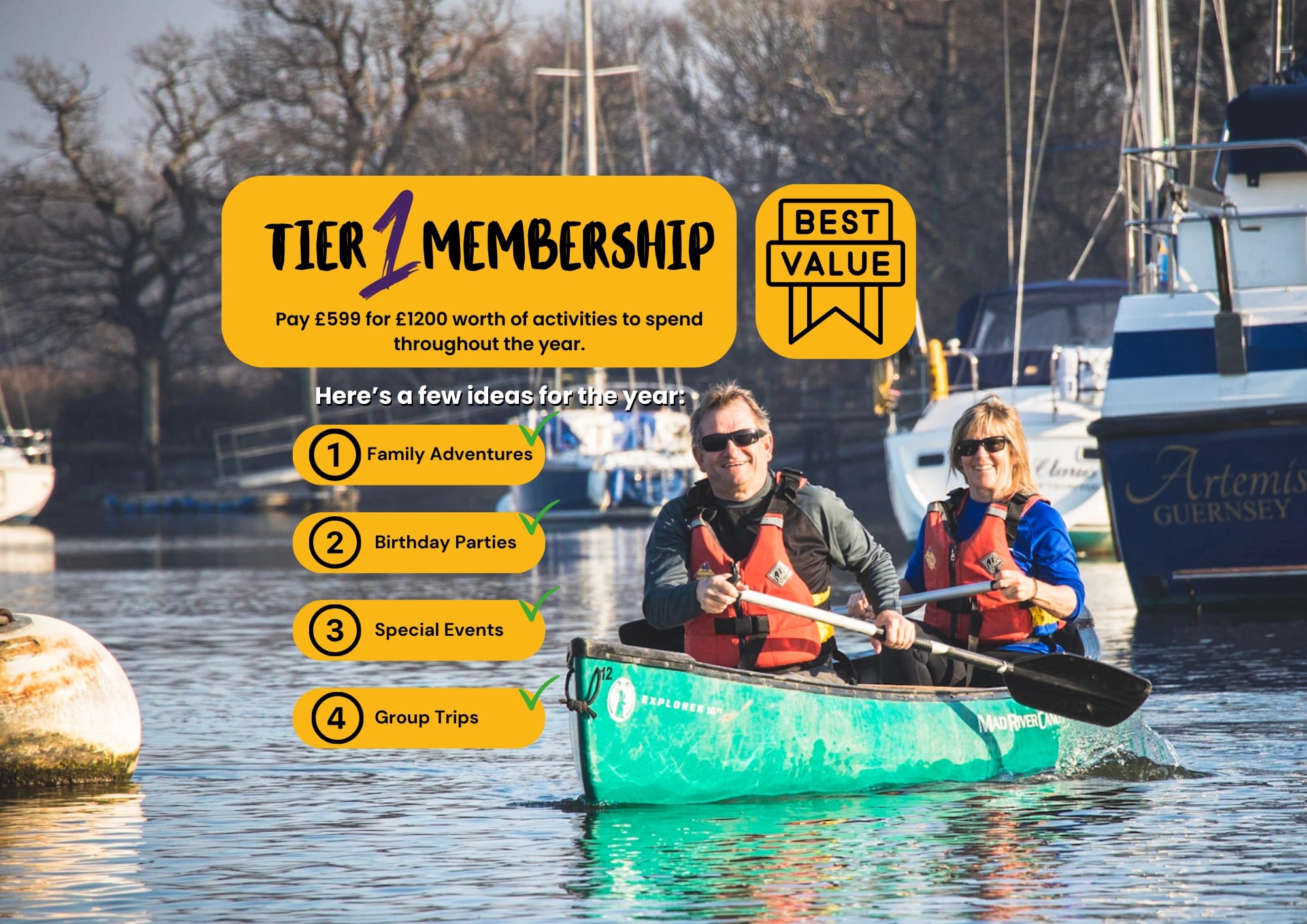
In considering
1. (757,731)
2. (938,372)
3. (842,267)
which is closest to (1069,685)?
(757,731)

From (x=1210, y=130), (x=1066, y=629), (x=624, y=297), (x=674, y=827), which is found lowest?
(x=674, y=827)

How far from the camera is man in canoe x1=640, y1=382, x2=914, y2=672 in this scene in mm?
8391

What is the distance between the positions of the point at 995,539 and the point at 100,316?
40.2m

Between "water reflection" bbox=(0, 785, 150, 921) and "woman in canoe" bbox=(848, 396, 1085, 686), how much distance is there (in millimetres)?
3209

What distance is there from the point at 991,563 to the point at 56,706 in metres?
4.29

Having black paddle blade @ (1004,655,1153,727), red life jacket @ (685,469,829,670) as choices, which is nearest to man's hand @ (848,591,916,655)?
red life jacket @ (685,469,829,670)

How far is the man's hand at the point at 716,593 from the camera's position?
8.23 m

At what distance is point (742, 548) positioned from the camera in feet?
28.5

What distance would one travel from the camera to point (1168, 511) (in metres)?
16.6

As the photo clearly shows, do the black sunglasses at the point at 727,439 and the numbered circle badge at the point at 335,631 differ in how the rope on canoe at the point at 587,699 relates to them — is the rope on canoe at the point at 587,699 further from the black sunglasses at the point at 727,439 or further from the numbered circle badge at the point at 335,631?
the numbered circle badge at the point at 335,631

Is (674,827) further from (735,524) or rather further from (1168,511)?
(1168,511)

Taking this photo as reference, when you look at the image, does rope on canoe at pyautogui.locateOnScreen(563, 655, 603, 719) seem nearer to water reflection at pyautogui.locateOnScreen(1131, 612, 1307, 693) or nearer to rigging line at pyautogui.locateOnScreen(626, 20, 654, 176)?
water reflection at pyautogui.locateOnScreen(1131, 612, 1307, 693)

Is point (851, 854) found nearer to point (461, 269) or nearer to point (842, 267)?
point (461, 269)

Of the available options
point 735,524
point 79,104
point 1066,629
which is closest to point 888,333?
point 1066,629
